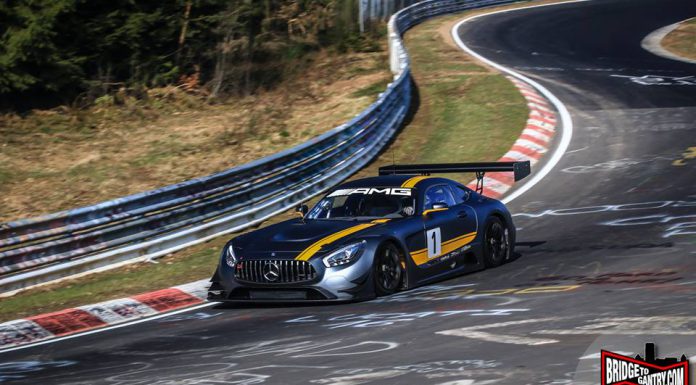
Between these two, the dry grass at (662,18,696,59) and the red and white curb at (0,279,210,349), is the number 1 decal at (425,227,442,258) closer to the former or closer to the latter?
the red and white curb at (0,279,210,349)

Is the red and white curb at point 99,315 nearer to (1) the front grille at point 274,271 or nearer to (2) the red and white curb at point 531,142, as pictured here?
(1) the front grille at point 274,271

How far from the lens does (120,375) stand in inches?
323

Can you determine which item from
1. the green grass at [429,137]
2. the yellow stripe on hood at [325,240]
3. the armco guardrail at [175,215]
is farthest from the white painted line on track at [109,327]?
the armco guardrail at [175,215]

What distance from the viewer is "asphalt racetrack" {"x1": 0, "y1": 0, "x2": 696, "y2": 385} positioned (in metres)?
7.62

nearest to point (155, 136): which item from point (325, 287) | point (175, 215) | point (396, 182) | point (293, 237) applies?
point (175, 215)

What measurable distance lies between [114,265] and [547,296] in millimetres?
6159

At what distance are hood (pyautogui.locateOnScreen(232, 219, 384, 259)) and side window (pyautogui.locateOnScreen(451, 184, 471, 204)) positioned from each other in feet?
5.14

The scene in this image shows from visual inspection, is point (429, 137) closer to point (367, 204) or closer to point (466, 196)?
point (466, 196)

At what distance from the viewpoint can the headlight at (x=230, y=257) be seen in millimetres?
11239

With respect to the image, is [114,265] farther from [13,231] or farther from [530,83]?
[530,83]

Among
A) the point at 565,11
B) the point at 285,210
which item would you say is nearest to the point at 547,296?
the point at 285,210

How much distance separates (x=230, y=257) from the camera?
11.3 meters

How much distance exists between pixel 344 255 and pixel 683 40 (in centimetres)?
2508

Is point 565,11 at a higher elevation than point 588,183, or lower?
higher
